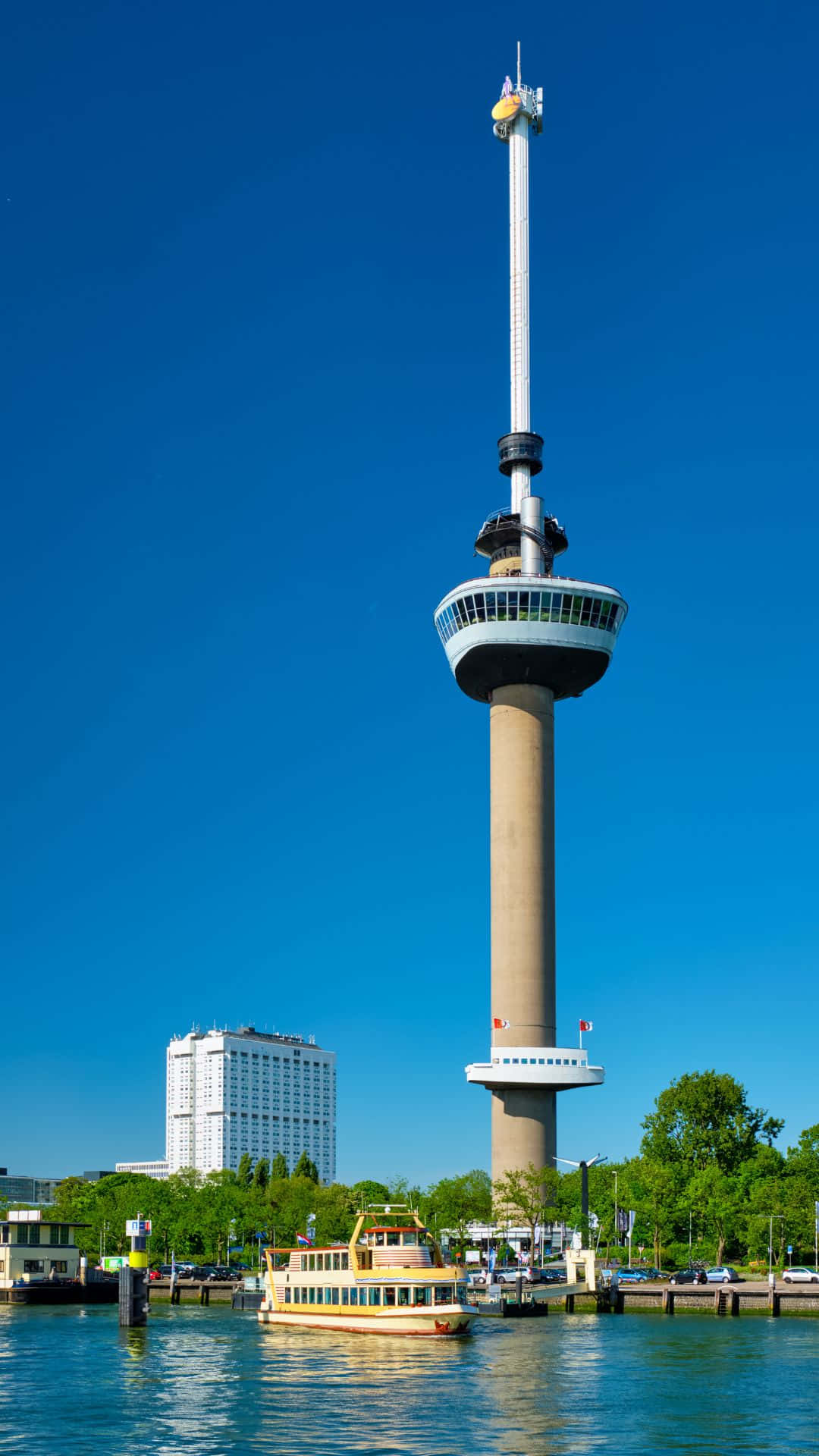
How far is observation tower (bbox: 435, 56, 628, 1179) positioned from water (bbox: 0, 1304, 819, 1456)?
62.9m

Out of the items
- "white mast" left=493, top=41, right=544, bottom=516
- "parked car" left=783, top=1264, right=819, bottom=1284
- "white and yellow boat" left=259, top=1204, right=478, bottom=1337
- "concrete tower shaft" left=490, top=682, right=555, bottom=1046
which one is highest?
"white mast" left=493, top=41, right=544, bottom=516

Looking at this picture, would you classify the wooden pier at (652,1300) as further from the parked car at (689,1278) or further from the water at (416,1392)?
the water at (416,1392)

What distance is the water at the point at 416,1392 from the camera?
56812 mm

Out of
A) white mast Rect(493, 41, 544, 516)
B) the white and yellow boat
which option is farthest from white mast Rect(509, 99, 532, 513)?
the white and yellow boat

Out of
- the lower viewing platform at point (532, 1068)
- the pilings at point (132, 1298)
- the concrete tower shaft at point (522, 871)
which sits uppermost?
the concrete tower shaft at point (522, 871)

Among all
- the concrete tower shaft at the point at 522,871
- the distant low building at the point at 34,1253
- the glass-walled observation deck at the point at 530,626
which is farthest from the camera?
the glass-walled observation deck at the point at 530,626

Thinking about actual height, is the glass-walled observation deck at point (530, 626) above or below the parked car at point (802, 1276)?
above

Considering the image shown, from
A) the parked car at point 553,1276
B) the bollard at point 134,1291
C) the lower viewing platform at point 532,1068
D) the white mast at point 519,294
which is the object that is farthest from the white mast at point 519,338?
the bollard at point 134,1291

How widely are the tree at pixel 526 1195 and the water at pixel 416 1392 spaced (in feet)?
170

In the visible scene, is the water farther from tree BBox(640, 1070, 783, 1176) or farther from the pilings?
tree BBox(640, 1070, 783, 1176)

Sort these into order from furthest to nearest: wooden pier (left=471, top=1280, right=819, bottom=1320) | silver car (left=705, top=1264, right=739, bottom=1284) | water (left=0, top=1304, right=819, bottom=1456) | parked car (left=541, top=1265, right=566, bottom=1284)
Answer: silver car (left=705, top=1264, right=739, bottom=1284)
parked car (left=541, top=1265, right=566, bottom=1284)
wooden pier (left=471, top=1280, right=819, bottom=1320)
water (left=0, top=1304, right=819, bottom=1456)

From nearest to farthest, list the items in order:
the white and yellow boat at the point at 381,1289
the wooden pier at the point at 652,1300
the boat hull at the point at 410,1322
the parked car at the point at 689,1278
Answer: the boat hull at the point at 410,1322 → the white and yellow boat at the point at 381,1289 → the wooden pier at the point at 652,1300 → the parked car at the point at 689,1278

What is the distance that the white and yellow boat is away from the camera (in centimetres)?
9425

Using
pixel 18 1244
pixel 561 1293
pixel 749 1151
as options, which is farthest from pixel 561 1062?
pixel 18 1244
